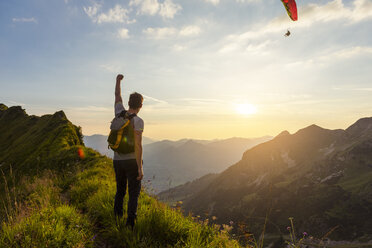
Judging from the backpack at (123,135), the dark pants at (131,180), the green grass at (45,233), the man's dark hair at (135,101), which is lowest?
the green grass at (45,233)

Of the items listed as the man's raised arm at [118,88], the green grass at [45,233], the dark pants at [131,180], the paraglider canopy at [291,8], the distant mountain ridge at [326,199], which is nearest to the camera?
the green grass at [45,233]

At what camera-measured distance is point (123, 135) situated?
4887 millimetres

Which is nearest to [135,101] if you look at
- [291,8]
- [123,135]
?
[123,135]

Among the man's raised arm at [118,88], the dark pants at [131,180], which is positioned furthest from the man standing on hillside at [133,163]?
the man's raised arm at [118,88]

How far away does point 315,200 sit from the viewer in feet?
538

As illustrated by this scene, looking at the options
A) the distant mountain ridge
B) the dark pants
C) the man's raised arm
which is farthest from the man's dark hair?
the distant mountain ridge

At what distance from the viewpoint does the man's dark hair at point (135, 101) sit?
4.97 meters

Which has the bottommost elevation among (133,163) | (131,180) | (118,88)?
(131,180)

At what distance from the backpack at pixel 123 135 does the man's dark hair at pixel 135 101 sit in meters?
0.20

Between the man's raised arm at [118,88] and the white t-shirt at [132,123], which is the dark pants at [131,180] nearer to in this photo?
the white t-shirt at [132,123]

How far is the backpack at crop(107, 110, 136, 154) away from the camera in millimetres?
4867

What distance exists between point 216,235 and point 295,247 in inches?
63.0

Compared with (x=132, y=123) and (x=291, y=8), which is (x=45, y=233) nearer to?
(x=132, y=123)

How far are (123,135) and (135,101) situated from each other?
0.76 meters
